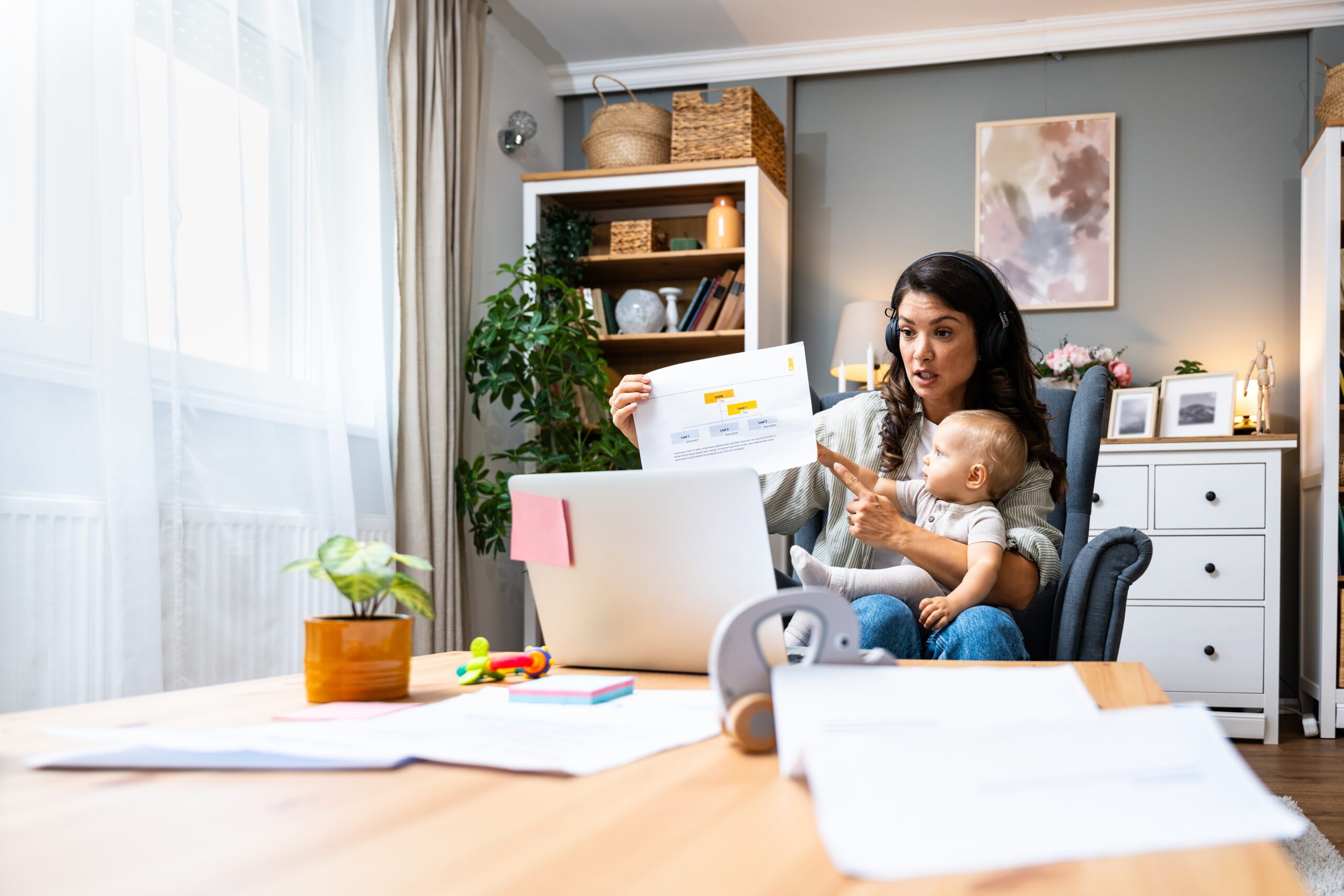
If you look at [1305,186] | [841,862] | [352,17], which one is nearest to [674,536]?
[841,862]

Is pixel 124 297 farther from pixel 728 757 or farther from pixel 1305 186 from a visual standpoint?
pixel 1305 186

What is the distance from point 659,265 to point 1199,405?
192 cm

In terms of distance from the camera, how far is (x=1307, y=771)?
2.72 m

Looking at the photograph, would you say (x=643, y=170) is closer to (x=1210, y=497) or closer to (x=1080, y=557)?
(x=1210, y=497)

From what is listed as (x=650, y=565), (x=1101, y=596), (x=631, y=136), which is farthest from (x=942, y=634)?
(x=631, y=136)

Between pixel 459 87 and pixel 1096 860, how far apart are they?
131 inches

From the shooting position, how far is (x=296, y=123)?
2506 mm

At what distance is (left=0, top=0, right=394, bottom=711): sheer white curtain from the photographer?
1.81m

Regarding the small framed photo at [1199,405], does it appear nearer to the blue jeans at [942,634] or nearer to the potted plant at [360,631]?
the blue jeans at [942,634]

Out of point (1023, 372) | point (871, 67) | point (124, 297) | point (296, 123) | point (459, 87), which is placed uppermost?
point (871, 67)

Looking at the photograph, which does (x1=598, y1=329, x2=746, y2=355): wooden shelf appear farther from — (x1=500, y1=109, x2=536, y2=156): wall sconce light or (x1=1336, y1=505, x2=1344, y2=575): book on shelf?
(x1=1336, y1=505, x2=1344, y2=575): book on shelf

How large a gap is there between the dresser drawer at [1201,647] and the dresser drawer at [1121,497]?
28 centimetres

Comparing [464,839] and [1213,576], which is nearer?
[464,839]

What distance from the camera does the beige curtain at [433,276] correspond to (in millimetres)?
2971
